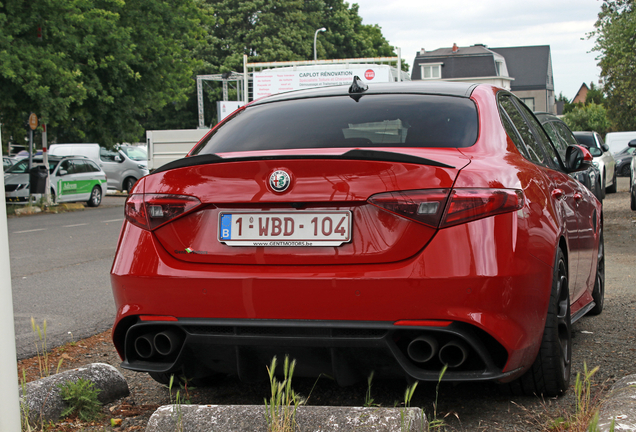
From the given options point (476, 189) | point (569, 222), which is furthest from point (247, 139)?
point (569, 222)

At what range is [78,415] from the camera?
3.59m

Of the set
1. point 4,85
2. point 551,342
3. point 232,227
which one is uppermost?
point 4,85

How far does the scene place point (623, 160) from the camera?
102ft

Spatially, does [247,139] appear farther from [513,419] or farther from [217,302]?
[513,419]

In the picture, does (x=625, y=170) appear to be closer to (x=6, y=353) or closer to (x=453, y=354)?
(x=453, y=354)

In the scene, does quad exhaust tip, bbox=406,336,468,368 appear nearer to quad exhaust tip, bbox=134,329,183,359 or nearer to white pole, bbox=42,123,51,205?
quad exhaust tip, bbox=134,329,183,359

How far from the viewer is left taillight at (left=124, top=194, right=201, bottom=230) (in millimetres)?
3330

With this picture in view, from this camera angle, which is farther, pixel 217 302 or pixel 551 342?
pixel 551 342

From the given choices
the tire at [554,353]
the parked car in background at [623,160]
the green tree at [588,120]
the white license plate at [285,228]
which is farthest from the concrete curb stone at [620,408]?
the green tree at [588,120]

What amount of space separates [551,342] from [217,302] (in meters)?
1.49

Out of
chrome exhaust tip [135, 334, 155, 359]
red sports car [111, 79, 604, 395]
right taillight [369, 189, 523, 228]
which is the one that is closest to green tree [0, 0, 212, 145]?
chrome exhaust tip [135, 334, 155, 359]

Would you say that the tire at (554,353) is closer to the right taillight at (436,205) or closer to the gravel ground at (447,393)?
the gravel ground at (447,393)

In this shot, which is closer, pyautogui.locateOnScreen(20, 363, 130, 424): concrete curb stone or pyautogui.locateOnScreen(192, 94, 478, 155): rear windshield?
pyautogui.locateOnScreen(20, 363, 130, 424): concrete curb stone

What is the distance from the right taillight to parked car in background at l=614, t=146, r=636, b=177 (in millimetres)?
29873
